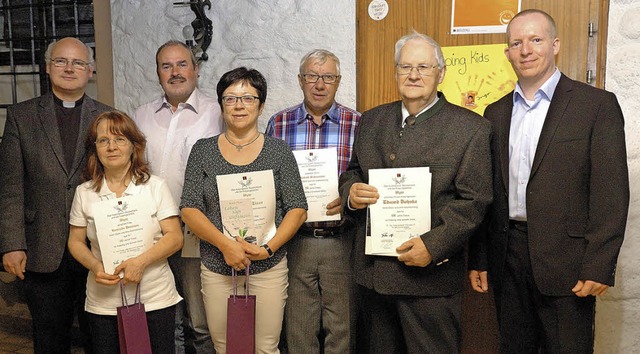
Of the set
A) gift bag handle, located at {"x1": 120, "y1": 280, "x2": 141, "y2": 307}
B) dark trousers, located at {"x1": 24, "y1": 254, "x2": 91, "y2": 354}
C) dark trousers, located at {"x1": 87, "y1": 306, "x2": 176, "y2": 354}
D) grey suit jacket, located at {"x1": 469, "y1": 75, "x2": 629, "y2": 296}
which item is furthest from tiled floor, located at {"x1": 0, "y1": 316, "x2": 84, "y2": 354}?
grey suit jacket, located at {"x1": 469, "y1": 75, "x2": 629, "y2": 296}

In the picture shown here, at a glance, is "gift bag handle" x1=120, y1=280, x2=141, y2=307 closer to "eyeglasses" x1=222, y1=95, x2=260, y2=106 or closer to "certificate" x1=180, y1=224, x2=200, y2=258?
"certificate" x1=180, y1=224, x2=200, y2=258

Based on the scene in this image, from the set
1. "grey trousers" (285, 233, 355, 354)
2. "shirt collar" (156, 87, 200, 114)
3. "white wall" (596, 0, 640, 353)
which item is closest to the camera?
"white wall" (596, 0, 640, 353)

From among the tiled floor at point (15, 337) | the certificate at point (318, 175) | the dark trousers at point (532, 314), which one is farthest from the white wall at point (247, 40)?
the tiled floor at point (15, 337)

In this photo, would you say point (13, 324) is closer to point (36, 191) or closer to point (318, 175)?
point (36, 191)

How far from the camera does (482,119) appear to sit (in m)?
1.90

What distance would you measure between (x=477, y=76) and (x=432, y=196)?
2.95 ft

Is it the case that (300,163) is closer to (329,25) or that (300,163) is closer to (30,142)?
(329,25)

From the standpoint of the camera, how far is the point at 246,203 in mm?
2107

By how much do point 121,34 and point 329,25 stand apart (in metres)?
1.34

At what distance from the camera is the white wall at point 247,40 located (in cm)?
283

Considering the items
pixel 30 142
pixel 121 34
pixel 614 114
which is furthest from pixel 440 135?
pixel 121 34

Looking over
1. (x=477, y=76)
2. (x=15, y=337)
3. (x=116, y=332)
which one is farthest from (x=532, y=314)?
(x=15, y=337)

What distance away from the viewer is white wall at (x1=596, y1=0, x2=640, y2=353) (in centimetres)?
228

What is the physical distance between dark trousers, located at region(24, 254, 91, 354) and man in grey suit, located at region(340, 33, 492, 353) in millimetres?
1277
